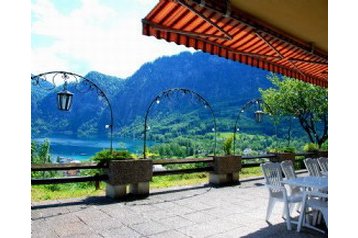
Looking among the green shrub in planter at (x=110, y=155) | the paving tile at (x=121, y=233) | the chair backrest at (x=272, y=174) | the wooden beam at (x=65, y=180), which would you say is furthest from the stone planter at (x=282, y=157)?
the paving tile at (x=121, y=233)

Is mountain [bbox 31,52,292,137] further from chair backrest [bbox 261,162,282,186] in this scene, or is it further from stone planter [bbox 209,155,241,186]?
chair backrest [bbox 261,162,282,186]

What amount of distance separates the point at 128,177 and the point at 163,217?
1.60 metres

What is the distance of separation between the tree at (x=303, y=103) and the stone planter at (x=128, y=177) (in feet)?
42.4

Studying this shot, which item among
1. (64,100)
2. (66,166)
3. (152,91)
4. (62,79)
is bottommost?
(66,166)

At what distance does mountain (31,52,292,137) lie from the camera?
7925cm

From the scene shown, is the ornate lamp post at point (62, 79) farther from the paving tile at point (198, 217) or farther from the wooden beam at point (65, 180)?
the paving tile at point (198, 217)

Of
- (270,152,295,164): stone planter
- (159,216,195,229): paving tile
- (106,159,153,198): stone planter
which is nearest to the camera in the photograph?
(159,216,195,229): paving tile

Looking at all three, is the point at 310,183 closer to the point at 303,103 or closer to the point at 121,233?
the point at 121,233

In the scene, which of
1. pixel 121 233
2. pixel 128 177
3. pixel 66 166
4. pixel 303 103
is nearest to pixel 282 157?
pixel 128 177

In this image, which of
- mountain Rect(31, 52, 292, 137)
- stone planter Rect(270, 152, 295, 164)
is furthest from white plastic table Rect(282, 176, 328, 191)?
mountain Rect(31, 52, 292, 137)

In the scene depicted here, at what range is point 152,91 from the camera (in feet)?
351

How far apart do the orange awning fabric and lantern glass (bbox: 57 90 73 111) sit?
11.7ft
